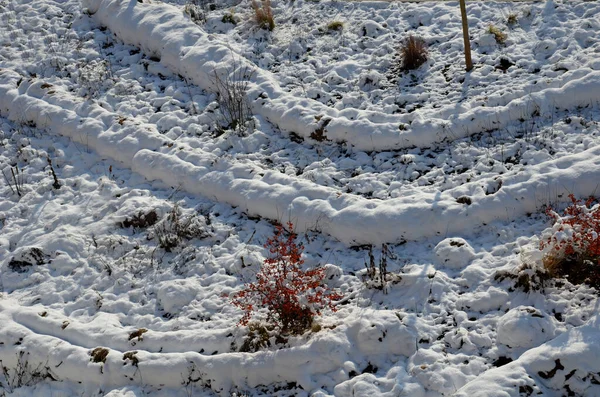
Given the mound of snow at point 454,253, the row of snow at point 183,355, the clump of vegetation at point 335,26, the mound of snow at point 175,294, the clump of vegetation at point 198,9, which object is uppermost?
the clump of vegetation at point 198,9

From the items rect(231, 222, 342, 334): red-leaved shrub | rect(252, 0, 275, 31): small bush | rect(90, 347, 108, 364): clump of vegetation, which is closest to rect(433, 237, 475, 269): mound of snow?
rect(231, 222, 342, 334): red-leaved shrub

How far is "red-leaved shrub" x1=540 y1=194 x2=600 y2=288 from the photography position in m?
5.86

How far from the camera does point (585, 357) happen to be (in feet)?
17.2

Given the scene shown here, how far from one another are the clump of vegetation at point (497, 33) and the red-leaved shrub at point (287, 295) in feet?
14.8

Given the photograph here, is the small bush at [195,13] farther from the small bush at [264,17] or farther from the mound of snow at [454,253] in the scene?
the mound of snow at [454,253]

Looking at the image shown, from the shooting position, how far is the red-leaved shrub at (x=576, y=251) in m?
5.86

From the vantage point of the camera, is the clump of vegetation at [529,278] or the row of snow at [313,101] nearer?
the clump of vegetation at [529,278]

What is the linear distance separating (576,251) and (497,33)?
13.8ft

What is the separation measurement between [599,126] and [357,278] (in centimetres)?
345

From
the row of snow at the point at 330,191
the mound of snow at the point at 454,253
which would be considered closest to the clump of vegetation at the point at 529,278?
the mound of snow at the point at 454,253

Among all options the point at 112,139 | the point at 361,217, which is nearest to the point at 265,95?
the point at 112,139

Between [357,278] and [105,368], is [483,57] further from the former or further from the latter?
[105,368]

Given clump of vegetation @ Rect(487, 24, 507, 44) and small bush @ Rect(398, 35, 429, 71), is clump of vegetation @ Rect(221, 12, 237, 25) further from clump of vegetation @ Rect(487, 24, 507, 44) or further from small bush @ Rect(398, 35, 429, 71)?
clump of vegetation @ Rect(487, 24, 507, 44)

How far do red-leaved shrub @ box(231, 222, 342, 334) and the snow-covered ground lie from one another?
0.16 meters
